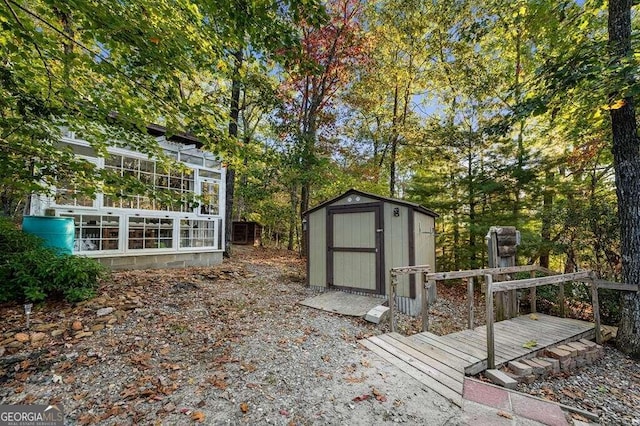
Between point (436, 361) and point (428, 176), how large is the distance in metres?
6.07

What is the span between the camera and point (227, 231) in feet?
29.6

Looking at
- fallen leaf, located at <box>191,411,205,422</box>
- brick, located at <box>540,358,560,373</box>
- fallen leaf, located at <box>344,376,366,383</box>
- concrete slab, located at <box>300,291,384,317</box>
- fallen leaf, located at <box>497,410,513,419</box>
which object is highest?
fallen leaf, located at <box>191,411,205,422</box>

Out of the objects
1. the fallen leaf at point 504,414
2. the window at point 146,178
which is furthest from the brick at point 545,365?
the window at point 146,178

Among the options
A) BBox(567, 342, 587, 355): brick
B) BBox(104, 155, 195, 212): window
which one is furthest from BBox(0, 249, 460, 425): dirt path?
BBox(567, 342, 587, 355): brick

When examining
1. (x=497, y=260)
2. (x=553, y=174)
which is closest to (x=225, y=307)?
(x=497, y=260)

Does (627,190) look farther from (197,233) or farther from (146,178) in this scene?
(146,178)

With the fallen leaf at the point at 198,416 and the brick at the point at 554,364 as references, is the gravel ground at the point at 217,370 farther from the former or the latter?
the brick at the point at 554,364

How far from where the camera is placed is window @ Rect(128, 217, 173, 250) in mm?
6361

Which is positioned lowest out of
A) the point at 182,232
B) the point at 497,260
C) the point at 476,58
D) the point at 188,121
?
the point at 497,260

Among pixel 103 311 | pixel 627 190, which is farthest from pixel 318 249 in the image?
pixel 627 190

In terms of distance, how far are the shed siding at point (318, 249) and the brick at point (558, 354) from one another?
3.96 meters

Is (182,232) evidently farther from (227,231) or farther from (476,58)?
(476,58)

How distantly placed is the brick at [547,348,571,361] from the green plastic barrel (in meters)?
7.34

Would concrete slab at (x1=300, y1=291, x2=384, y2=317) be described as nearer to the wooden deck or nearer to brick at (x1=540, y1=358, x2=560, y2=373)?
the wooden deck
